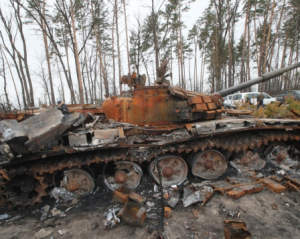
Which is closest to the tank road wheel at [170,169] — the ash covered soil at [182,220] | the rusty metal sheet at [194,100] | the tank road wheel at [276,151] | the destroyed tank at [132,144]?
the destroyed tank at [132,144]

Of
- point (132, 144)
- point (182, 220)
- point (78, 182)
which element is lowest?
point (182, 220)

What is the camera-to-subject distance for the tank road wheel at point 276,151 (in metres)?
5.64

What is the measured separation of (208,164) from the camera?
4969 mm

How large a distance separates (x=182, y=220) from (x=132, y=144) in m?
1.78

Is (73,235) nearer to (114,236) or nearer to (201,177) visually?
(114,236)

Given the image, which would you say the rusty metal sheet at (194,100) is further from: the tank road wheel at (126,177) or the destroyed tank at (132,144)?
the tank road wheel at (126,177)

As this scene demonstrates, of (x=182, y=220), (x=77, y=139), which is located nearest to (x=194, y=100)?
(x=182, y=220)

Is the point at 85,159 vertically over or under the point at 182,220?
over

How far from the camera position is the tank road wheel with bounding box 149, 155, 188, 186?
15.5 feet

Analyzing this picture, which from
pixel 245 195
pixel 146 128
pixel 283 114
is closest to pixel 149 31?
pixel 283 114

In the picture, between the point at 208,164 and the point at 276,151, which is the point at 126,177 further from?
the point at 276,151

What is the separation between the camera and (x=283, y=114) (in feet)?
29.3

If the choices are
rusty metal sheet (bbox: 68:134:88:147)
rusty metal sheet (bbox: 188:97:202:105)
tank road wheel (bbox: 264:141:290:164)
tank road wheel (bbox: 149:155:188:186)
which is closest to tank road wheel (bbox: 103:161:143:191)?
tank road wheel (bbox: 149:155:188:186)

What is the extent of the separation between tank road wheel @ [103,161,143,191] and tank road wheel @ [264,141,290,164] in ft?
13.4
